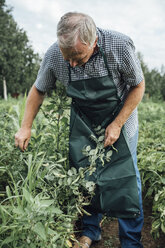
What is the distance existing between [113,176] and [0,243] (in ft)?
2.64

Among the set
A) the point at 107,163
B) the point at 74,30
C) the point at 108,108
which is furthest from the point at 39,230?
the point at 74,30

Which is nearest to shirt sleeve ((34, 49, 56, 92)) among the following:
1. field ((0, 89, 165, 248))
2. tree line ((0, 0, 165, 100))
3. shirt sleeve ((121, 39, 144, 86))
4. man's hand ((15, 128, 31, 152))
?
field ((0, 89, 165, 248))

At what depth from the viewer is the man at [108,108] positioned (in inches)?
63.6

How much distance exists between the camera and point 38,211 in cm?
115

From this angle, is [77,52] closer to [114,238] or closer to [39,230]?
[39,230]

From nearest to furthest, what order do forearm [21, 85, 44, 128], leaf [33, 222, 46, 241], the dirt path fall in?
1. leaf [33, 222, 46, 241]
2. forearm [21, 85, 44, 128]
3. the dirt path

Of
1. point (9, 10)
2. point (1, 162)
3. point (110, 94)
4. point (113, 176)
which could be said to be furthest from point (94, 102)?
point (9, 10)

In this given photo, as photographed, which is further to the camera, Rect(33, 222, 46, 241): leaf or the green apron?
the green apron

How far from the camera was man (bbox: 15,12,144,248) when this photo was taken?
5.30 feet

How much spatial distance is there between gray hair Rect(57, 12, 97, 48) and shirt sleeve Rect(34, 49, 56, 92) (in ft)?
1.15

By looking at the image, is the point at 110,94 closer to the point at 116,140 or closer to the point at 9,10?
the point at 116,140

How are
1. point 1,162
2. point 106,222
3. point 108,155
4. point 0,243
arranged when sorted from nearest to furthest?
point 0,243
point 108,155
point 1,162
point 106,222

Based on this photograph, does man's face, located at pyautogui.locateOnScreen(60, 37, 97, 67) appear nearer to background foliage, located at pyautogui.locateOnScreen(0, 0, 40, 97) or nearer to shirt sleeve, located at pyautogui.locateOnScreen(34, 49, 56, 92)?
shirt sleeve, located at pyautogui.locateOnScreen(34, 49, 56, 92)

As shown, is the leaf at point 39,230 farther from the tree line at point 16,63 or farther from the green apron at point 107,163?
the tree line at point 16,63
